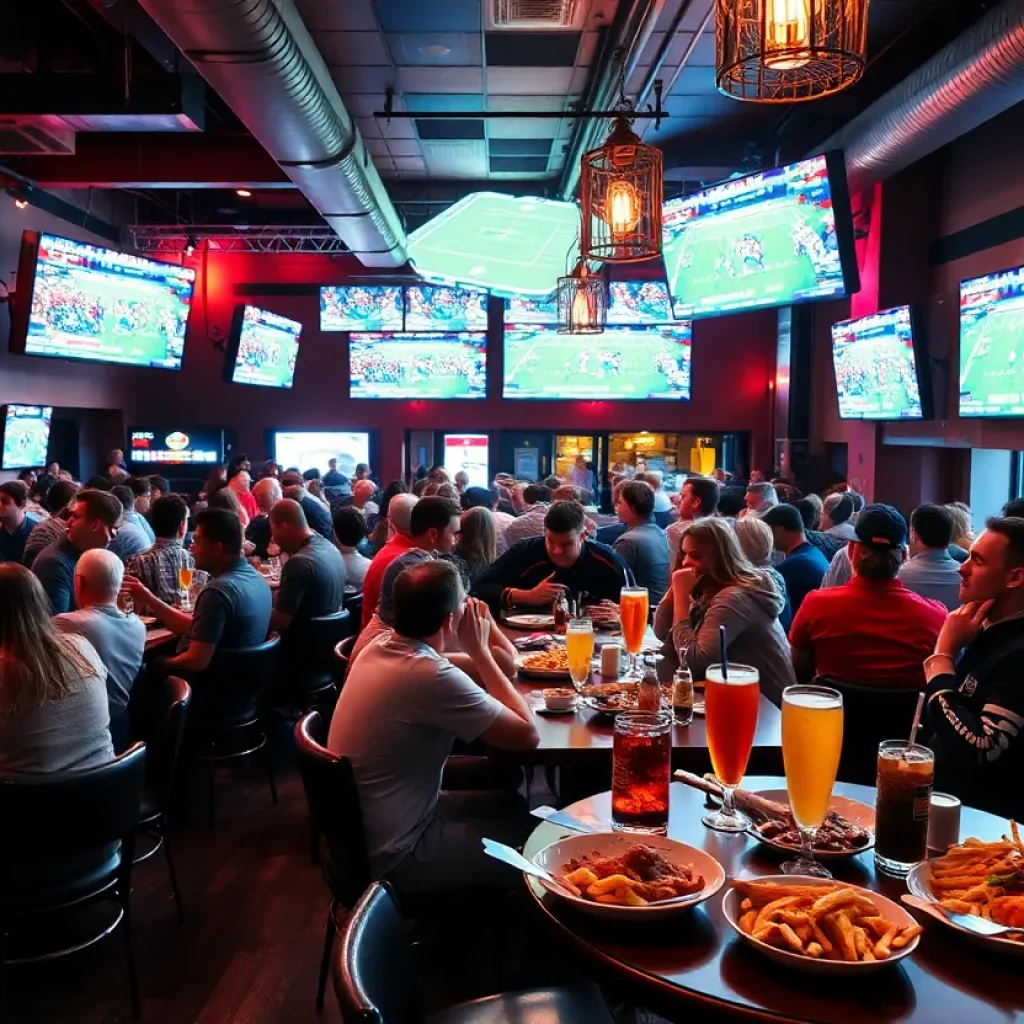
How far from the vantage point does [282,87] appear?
5.29 m

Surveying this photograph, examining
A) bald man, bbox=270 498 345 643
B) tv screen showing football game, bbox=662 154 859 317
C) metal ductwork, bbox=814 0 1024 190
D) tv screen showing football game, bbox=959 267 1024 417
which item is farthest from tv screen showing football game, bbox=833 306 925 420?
bald man, bbox=270 498 345 643

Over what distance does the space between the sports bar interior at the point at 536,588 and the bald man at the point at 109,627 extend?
0.6 inches

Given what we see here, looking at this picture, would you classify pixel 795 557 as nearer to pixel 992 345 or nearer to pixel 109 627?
pixel 992 345

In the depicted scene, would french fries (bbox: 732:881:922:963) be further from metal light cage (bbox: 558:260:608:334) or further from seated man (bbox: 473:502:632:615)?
metal light cage (bbox: 558:260:608:334)

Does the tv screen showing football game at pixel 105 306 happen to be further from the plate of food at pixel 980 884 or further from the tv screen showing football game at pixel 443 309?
the plate of food at pixel 980 884

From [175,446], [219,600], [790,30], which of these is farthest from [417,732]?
[175,446]

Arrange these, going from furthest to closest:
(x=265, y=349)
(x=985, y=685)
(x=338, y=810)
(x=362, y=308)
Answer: (x=362, y=308)
(x=265, y=349)
(x=338, y=810)
(x=985, y=685)

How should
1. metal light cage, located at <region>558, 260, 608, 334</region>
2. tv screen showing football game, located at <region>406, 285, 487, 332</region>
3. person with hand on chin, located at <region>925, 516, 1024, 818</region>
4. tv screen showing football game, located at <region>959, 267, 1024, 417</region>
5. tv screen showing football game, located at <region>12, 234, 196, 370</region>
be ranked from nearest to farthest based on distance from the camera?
person with hand on chin, located at <region>925, 516, 1024, 818</region>, tv screen showing football game, located at <region>959, 267, 1024, 417</region>, metal light cage, located at <region>558, 260, 608, 334</region>, tv screen showing football game, located at <region>12, 234, 196, 370</region>, tv screen showing football game, located at <region>406, 285, 487, 332</region>

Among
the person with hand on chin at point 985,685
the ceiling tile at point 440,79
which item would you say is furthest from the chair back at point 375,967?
the ceiling tile at point 440,79

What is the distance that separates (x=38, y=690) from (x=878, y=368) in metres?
7.30

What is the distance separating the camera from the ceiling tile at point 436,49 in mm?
6668

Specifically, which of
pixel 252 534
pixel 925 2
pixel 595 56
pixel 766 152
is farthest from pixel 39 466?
pixel 925 2

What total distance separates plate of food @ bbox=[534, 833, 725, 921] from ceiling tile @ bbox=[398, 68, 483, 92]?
274 inches

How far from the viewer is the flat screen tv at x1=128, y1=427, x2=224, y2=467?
41.9ft
